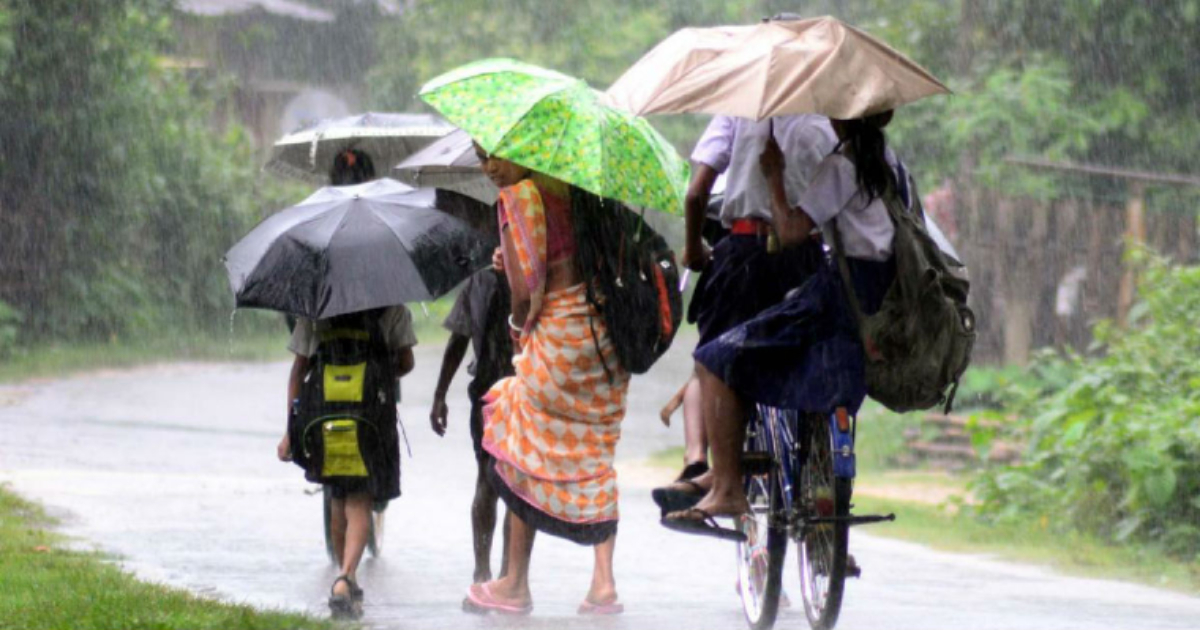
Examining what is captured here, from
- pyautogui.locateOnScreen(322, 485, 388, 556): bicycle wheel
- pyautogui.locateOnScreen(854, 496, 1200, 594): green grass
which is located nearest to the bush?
pyautogui.locateOnScreen(854, 496, 1200, 594): green grass

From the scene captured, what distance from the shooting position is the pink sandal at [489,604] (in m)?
7.44

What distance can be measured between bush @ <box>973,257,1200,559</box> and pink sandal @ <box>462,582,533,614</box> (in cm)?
451

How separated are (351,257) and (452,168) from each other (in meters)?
0.91

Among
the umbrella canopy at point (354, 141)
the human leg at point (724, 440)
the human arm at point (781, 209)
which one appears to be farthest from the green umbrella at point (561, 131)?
the umbrella canopy at point (354, 141)

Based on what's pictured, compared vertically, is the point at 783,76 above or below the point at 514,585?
above

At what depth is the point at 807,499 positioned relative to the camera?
259 inches

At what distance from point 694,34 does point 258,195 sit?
67.1 ft

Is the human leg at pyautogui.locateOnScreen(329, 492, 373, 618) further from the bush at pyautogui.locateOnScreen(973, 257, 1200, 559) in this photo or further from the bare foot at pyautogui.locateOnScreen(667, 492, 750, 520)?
the bush at pyautogui.locateOnScreen(973, 257, 1200, 559)

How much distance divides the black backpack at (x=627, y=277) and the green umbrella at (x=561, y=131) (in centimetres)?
16

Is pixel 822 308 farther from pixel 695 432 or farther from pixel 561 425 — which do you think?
pixel 561 425

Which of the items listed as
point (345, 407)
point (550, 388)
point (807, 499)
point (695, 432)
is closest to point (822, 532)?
point (807, 499)

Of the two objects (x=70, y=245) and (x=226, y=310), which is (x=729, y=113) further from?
(x=226, y=310)

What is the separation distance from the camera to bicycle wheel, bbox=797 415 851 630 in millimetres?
6305

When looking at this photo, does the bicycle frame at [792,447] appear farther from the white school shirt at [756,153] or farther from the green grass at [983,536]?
the green grass at [983,536]
